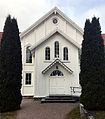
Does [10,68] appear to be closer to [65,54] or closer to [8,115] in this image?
[8,115]

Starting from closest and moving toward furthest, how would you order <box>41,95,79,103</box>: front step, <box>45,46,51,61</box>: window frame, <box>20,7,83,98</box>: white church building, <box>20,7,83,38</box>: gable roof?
<box>41,95,79,103</box>: front step < <box>20,7,83,98</box>: white church building < <box>45,46,51,61</box>: window frame < <box>20,7,83,38</box>: gable roof

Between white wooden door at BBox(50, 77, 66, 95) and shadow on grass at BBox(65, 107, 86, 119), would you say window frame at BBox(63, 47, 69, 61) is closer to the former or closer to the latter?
white wooden door at BBox(50, 77, 66, 95)

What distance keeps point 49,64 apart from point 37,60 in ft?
4.24

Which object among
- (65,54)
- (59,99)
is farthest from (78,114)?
(65,54)

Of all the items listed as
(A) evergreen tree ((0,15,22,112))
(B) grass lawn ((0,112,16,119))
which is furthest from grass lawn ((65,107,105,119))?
(A) evergreen tree ((0,15,22,112))

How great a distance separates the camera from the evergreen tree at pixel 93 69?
60.8 feet

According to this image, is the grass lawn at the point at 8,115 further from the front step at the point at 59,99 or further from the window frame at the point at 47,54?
the window frame at the point at 47,54

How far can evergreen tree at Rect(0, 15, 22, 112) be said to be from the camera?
19859 mm

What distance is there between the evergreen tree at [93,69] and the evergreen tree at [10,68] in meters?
4.91

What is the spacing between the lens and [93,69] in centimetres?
1902

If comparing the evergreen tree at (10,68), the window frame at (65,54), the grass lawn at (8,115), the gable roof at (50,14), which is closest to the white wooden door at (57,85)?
the window frame at (65,54)

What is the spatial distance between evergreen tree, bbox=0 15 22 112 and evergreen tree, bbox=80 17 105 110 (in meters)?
4.91

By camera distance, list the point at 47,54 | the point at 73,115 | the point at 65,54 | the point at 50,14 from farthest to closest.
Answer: the point at 50,14 < the point at 65,54 < the point at 47,54 < the point at 73,115

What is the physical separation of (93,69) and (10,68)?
6.16 meters
